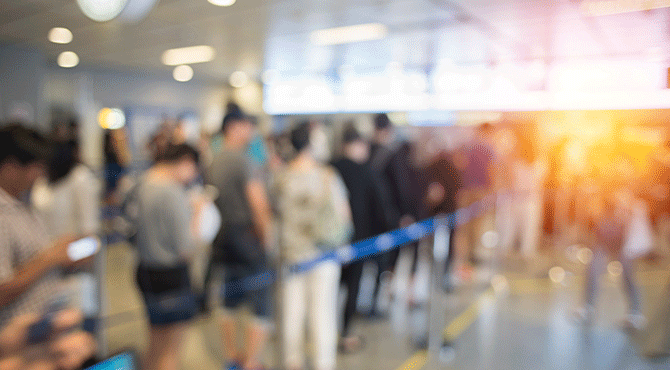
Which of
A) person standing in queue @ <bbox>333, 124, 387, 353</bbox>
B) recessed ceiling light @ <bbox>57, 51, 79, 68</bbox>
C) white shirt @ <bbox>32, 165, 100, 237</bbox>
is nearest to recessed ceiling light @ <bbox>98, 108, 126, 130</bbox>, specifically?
recessed ceiling light @ <bbox>57, 51, 79, 68</bbox>

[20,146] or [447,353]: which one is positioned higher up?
[20,146]

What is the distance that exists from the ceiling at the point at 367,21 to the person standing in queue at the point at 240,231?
1813mm

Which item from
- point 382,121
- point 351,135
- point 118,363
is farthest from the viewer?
point 382,121

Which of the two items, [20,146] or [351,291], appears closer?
[20,146]

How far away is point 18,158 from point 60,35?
5855 mm

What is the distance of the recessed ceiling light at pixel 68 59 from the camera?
8228mm

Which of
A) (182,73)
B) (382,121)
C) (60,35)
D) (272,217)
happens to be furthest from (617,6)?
(182,73)

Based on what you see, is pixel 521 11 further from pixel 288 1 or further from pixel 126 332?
pixel 126 332

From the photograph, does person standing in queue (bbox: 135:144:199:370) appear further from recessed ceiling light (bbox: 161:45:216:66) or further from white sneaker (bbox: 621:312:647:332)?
recessed ceiling light (bbox: 161:45:216:66)

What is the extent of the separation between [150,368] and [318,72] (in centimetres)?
710

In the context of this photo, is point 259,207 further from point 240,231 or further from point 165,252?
point 165,252

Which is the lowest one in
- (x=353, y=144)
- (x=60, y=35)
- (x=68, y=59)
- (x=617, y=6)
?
(x=353, y=144)

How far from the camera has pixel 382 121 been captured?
Result: 3.82 metres

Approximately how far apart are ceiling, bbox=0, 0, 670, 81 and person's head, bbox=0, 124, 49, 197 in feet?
8.88
